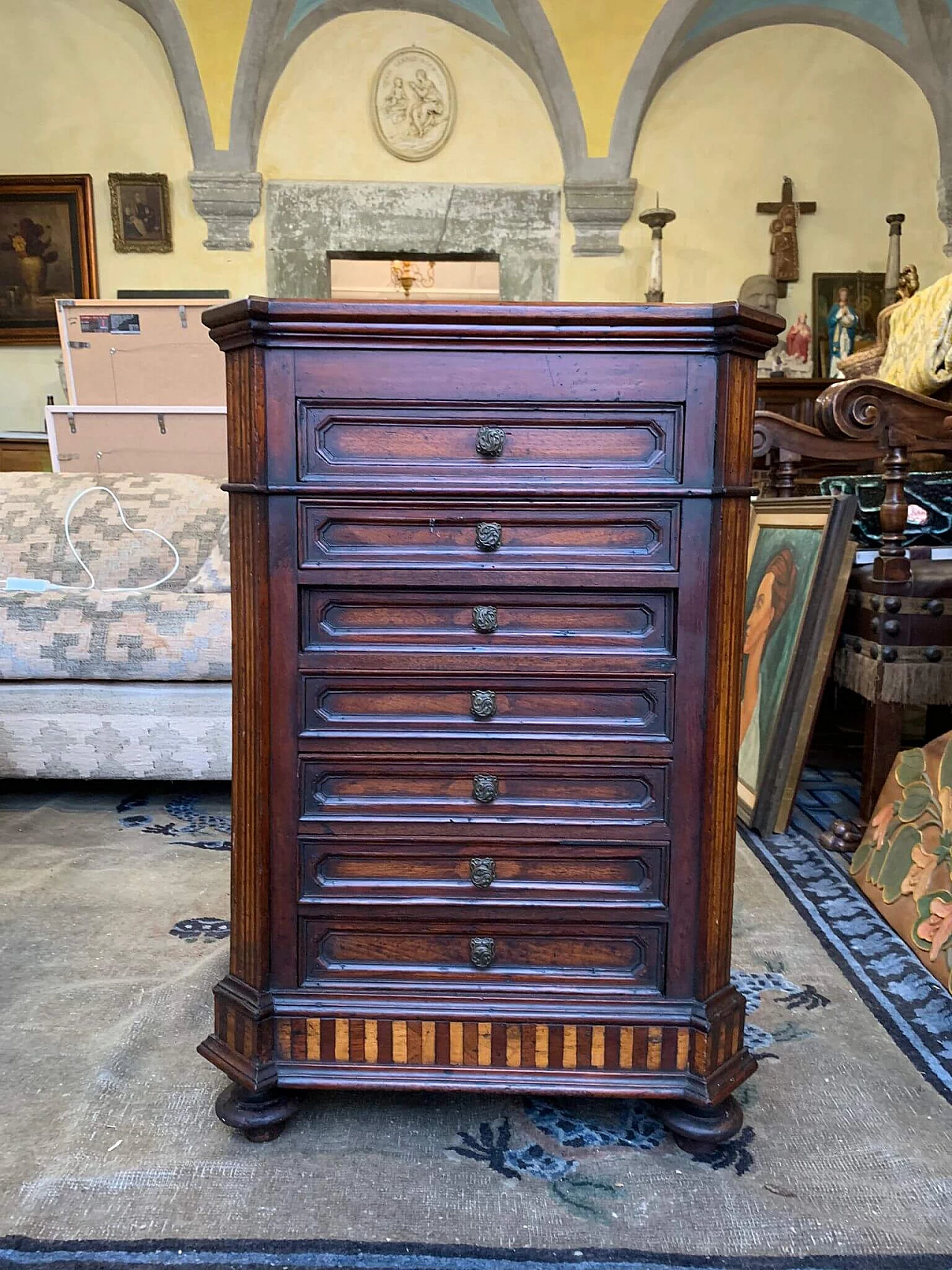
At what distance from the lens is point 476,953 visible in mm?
1446

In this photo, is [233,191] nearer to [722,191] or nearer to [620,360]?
[722,191]

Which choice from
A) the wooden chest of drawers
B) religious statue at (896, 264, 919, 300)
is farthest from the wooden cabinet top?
religious statue at (896, 264, 919, 300)

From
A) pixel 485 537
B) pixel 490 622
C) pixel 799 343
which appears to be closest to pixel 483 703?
pixel 490 622

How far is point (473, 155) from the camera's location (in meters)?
7.28

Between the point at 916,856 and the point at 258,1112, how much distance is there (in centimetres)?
162

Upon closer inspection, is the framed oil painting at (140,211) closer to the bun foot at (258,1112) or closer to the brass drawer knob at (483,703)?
the brass drawer knob at (483,703)

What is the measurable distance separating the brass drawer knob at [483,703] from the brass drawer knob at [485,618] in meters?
0.09

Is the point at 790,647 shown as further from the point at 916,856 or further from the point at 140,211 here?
the point at 140,211

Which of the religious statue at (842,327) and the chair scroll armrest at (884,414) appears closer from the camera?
the chair scroll armrest at (884,414)

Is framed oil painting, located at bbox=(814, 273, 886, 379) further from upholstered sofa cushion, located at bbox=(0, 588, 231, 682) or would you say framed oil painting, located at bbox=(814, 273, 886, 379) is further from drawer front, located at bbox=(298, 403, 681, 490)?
drawer front, located at bbox=(298, 403, 681, 490)

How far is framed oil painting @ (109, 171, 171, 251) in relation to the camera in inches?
283

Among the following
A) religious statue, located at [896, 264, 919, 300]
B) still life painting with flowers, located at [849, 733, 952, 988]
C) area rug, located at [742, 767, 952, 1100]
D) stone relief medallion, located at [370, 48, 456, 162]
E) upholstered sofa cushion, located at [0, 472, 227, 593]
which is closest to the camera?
area rug, located at [742, 767, 952, 1100]

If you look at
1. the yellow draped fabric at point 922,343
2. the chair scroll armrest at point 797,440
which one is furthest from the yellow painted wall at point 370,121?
the chair scroll armrest at point 797,440

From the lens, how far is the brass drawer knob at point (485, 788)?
56.6 inches
